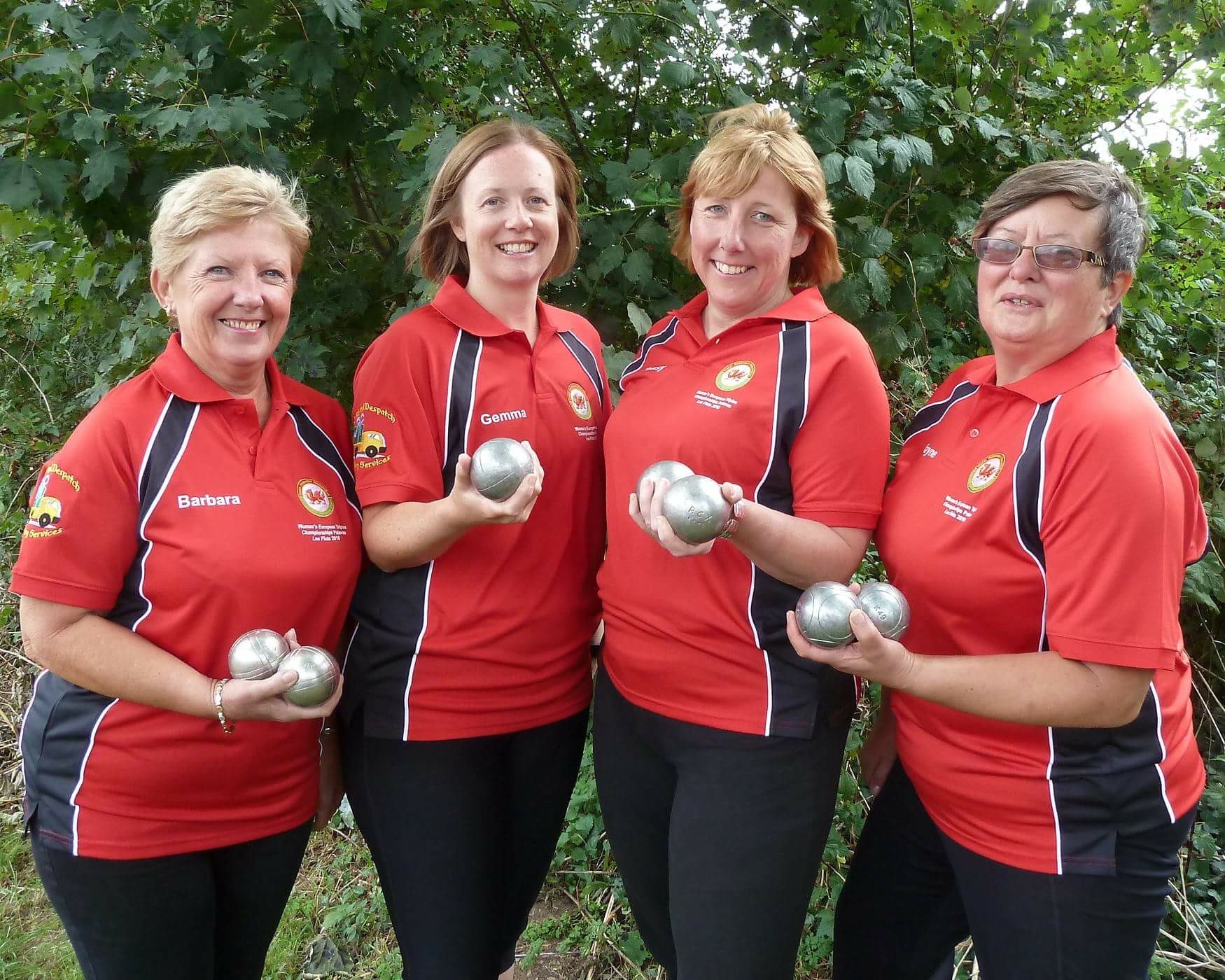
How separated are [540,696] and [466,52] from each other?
2.82m

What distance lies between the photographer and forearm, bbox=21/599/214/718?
7.35 feet

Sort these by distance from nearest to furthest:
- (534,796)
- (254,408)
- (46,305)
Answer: (254,408)
(534,796)
(46,305)

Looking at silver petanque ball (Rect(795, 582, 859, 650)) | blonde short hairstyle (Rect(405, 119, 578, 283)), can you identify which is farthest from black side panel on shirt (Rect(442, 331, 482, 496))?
silver petanque ball (Rect(795, 582, 859, 650))

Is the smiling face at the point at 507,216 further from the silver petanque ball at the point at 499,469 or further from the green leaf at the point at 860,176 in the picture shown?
the green leaf at the point at 860,176

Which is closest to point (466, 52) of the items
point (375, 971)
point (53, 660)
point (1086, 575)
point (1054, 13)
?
point (1054, 13)

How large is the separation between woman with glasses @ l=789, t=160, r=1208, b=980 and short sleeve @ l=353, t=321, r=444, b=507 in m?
1.08

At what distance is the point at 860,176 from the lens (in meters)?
3.30

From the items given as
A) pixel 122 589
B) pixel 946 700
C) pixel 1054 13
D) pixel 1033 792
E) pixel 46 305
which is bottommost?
pixel 1033 792

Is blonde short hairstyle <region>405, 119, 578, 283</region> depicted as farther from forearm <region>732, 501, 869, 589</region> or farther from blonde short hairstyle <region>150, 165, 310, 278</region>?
forearm <region>732, 501, 869, 589</region>

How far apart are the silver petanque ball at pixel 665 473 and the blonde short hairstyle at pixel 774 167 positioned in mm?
837

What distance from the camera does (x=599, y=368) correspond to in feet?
10.0

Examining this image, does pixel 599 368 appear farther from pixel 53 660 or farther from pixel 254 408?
pixel 53 660

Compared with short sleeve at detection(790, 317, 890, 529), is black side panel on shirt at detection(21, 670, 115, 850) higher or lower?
lower

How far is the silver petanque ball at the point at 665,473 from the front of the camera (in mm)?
2225
